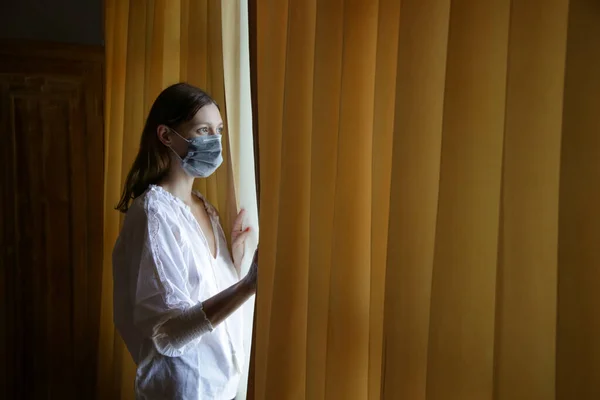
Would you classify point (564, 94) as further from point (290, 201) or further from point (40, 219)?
point (40, 219)

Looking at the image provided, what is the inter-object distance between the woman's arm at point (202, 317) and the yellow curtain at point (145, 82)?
0.38 metres

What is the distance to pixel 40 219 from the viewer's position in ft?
7.31

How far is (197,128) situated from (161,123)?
106 millimetres

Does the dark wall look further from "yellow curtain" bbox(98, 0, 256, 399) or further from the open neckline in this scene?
the open neckline

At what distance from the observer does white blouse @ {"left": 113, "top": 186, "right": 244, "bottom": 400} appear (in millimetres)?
1209

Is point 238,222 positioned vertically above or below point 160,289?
above

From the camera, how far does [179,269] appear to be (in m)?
1.25

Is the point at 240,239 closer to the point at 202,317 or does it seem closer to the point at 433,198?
the point at 202,317

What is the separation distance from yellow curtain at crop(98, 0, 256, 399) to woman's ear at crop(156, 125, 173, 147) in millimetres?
166

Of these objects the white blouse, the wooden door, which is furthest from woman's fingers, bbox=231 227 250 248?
the wooden door

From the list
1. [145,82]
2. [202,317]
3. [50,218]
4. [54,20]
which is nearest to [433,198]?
[202,317]

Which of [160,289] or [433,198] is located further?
[160,289]

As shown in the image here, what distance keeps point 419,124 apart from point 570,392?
358mm

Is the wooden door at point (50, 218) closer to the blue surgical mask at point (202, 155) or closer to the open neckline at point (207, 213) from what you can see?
the open neckline at point (207, 213)
